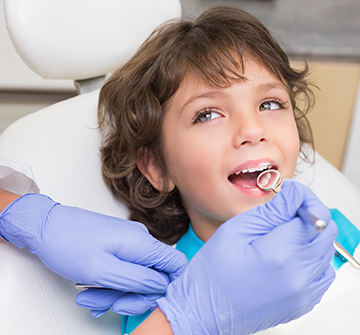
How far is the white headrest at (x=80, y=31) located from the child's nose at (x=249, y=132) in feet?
1.69

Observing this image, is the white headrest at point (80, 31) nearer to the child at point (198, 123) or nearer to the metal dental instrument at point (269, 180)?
the child at point (198, 123)

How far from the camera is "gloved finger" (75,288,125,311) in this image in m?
0.84

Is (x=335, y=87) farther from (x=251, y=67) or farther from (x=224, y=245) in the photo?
(x=224, y=245)

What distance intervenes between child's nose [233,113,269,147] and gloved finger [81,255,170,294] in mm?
317

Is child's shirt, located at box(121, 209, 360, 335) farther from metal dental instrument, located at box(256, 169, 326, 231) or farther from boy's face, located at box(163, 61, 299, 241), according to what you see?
metal dental instrument, located at box(256, 169, 326, 231)

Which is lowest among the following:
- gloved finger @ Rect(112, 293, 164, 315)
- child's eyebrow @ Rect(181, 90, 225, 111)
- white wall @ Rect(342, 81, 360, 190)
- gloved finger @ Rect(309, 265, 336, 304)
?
white wall @ Rect(342, 81, 360, 190)

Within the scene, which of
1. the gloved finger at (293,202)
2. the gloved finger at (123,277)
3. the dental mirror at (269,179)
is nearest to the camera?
the gloved finger at (293,202)

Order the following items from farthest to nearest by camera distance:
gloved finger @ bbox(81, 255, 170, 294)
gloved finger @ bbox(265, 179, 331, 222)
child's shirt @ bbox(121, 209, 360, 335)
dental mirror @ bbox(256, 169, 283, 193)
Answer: child's shirt @ bbox(121, 209, 360, 335) < dental mirror @ bbox(256, 169, 283, 193) < gloved finger @ bbox(81, 255, 170, 294) < gloved finger @ bbox(265, 179, 331, 222)

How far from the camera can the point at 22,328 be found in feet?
2.45

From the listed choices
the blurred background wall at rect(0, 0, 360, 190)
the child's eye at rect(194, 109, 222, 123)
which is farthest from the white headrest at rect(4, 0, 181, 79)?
the blurred background wall at rect(0, 0, 360, 190)

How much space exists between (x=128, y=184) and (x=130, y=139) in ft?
0.44

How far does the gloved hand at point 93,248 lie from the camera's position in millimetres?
814

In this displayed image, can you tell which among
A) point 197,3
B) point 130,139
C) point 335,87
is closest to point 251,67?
point 130,139

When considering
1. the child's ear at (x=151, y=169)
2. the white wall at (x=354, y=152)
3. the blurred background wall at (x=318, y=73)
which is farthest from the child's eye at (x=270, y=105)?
the white wall at (x=354, y=152)
